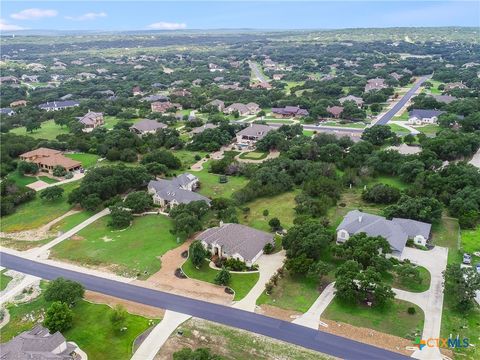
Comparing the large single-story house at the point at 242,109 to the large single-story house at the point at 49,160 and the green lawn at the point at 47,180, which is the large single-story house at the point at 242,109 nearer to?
the large single-story house at the point at 49,160

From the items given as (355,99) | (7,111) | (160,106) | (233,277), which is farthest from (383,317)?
(7,111)

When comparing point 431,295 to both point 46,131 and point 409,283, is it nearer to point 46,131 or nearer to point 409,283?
point 409,283

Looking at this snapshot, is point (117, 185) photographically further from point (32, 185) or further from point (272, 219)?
point (272, 219)

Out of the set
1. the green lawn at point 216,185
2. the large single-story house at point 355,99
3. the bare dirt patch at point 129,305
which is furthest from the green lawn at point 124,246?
the large single-story house at point 355,99

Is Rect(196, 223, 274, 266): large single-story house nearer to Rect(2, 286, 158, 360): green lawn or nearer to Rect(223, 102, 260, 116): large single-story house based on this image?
Rect(2, 286, 158, 360): green lawn

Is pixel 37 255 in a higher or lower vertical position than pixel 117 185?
lower

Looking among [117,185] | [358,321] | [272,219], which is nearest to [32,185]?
[117,185]
